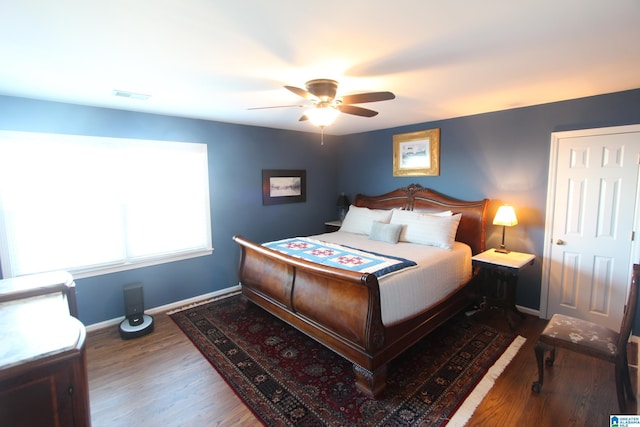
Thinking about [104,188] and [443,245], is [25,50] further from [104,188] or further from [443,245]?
[443,245]

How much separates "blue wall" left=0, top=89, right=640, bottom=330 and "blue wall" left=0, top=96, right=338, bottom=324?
0.01m

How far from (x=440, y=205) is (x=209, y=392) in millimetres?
3386

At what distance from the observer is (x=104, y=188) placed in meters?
3.15

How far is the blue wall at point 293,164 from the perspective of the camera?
295 centimetres

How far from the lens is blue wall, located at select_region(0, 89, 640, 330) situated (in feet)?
9.68

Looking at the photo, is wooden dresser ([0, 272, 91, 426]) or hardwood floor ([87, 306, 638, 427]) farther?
hardwood floor ([87, 306, 638, 427])

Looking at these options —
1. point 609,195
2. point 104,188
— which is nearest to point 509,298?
point 609,195

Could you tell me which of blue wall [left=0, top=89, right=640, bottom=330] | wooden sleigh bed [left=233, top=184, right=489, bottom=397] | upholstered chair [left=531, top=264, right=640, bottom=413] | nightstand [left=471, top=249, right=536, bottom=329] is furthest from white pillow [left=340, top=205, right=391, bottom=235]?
upholstered chair [left=531, top=264, right=640, bottom=413]

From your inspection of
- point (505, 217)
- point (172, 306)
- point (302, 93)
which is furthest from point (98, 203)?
point (505, 217)

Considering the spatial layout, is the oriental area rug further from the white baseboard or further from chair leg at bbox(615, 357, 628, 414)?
chair leg at bbox(615, 357, 628, 414)

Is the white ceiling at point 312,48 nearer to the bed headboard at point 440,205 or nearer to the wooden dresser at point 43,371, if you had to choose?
the bed headboard at point 440,205

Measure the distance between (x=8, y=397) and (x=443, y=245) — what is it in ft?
11.3

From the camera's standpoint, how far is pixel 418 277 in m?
2.63

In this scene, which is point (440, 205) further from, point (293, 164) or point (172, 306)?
point (172, 306)
